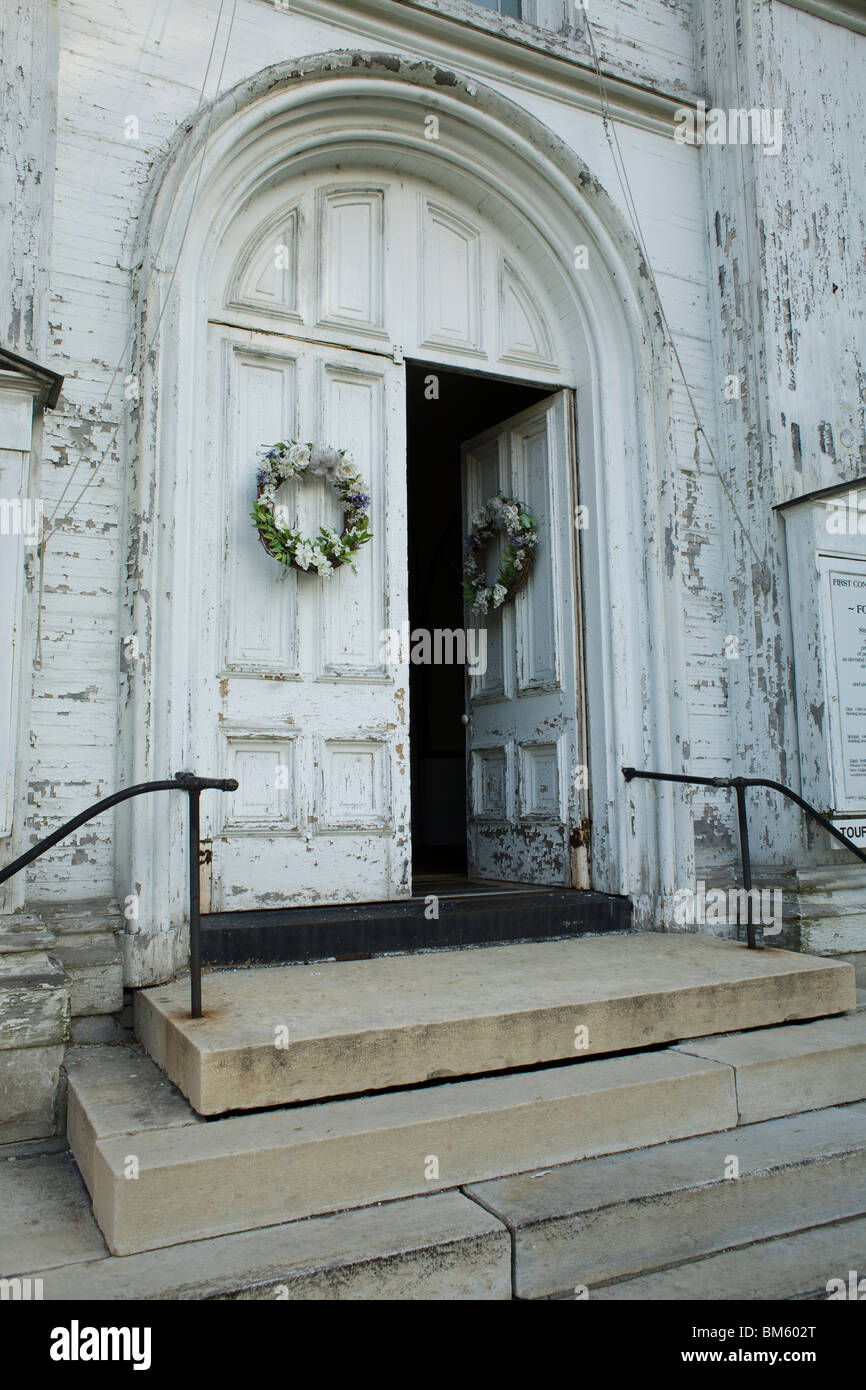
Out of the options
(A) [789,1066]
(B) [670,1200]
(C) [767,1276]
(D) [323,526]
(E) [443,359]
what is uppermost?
(E) [443,359]

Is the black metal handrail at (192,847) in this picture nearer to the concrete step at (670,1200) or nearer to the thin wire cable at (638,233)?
the concrete step at (670,1200)

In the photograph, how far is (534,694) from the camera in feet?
16.9

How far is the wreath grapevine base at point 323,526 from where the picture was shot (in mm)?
4176

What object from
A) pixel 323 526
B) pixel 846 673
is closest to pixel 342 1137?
pixel 323 526

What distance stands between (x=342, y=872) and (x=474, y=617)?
6.37 ft

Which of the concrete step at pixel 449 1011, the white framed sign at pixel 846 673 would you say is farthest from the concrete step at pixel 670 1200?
the white framed sign at pixel 846 673

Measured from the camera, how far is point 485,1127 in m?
2.61

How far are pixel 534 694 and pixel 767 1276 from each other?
124 inches

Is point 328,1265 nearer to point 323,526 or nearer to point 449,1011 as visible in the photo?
point 449,1011

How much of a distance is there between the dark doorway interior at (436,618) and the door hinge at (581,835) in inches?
107

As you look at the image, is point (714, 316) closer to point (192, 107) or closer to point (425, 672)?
point (192, 107)

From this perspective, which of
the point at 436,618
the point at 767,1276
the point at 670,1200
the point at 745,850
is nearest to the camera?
the point at 767,1276
